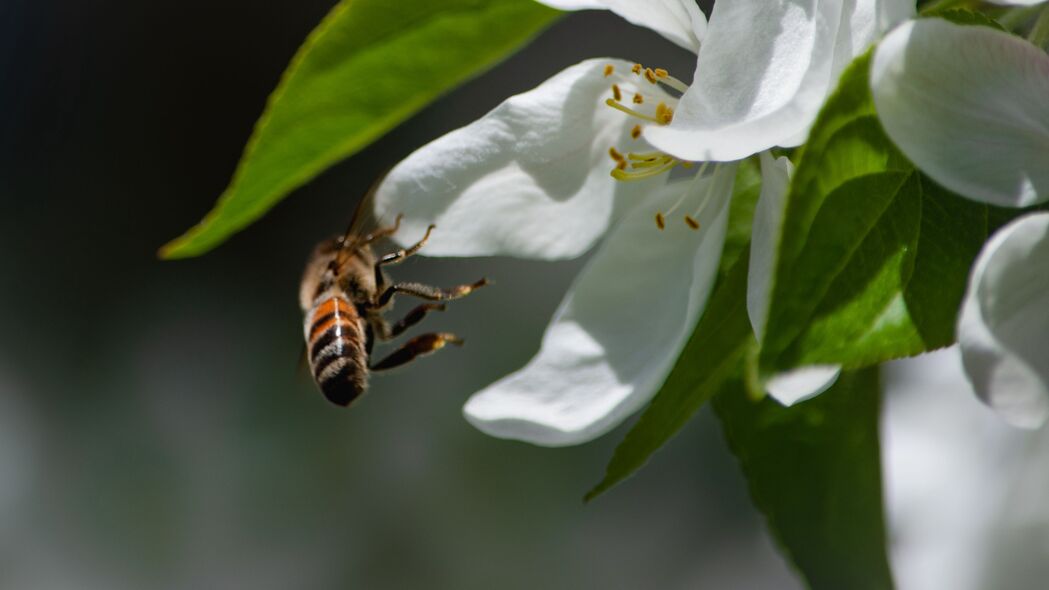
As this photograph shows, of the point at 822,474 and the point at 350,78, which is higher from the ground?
the point at 350,78

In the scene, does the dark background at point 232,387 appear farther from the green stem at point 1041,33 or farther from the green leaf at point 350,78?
the green stem at point 1041,33

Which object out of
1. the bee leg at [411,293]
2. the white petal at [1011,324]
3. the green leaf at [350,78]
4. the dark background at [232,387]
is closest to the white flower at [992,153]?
the white petal at [1011,324]

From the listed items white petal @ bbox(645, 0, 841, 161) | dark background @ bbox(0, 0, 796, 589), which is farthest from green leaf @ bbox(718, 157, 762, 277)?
dark background @ bbox(0, 0, 796, 589)

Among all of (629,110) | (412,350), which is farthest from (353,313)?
(629,110)

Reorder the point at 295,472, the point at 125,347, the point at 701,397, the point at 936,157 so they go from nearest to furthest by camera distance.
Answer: the point at 936,157 → the point at 701,397 → the point at 295,472 → the point at 125,347

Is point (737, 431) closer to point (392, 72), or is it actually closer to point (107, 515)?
point (392, 72)

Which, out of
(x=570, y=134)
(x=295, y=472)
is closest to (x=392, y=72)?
(x=570, y=134)

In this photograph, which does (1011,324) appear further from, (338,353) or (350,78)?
(338,353)
